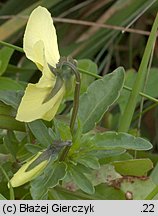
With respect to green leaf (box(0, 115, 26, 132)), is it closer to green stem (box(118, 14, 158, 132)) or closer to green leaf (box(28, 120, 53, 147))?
green leaf (box(28, 120, 53, 147))

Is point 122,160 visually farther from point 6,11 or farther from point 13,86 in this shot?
point 6,11

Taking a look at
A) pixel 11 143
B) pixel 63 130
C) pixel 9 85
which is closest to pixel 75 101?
pixel 63 130

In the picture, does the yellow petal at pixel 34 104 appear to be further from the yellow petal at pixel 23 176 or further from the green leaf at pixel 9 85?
the green leaf at pixel 9 85

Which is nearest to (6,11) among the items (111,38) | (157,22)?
(111,38)

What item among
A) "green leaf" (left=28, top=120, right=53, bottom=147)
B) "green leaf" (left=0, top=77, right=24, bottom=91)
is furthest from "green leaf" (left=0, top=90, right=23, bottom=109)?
"green leaf" (left=0, top=77, right=24, bottom=91)

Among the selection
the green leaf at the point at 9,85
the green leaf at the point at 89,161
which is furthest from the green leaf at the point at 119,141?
the green leaf at the point at 9,85

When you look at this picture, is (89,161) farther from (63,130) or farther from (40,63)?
(40,63)
